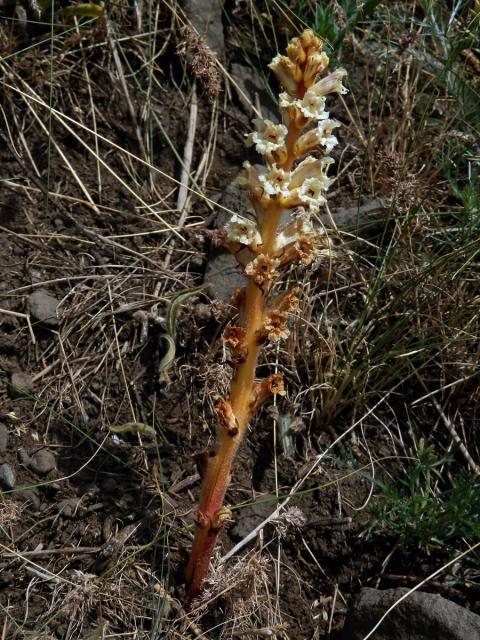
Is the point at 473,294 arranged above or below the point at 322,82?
below

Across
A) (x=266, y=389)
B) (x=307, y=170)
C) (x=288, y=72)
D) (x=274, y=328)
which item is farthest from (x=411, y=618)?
(x=288, y=72)

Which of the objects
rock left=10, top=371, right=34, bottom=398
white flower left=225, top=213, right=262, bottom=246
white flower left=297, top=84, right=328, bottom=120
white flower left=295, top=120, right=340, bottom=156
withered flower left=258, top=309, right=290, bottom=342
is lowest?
rock left=10, top=371, right=34, bottom=398

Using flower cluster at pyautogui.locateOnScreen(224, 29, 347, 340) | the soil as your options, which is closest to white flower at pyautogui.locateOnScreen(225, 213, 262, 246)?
flower cluster at pyautogui.locateOnScreen(224, 29, 347, 340)

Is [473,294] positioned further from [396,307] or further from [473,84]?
[473,84]

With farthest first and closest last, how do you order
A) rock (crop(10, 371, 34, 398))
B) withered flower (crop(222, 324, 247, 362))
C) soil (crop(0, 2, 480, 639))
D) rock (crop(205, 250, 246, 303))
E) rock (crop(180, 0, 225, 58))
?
rock (crop(180, 0, 225, 58)) < rock (crop(205, 250, 246, 303)) < rock (crop(10, 371, 34, 398)) < soil (crop(0, 2, 480, 639)) < withered flower (crop(222, 324, 247, 362))

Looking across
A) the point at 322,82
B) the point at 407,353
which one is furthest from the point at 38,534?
the point at 322,82

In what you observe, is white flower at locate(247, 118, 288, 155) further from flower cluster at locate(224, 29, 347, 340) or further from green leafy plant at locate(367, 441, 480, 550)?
green leafy plant at locate(367, 441, 480, 550)
